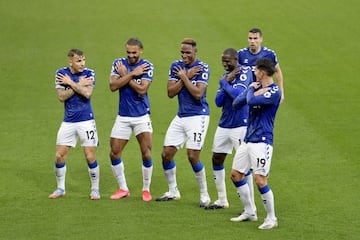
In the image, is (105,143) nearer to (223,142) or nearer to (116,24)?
(223,142)

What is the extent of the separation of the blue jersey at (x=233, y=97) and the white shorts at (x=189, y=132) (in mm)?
428

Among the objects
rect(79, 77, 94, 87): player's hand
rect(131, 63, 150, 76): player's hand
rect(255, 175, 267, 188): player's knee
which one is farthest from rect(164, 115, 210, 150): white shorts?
rect(255, 175, 267, 188): player's knee

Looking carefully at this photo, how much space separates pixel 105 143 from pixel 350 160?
5.03 m

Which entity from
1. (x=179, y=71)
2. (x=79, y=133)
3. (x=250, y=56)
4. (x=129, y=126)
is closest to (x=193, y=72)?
(x=179, y=71)

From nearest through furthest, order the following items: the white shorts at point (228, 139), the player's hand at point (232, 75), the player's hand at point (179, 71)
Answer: the player's hand at point (232, 75), the white shorts at point (228, 139), the player's hand at point (179, 71)

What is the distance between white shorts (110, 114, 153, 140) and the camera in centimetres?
1525

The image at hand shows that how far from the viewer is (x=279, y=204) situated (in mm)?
14945

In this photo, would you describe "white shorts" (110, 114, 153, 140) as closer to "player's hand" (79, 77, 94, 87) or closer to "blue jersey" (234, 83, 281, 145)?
"player's hand" (79, 77, 94, 87)

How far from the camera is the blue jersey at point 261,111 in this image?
43.1 ft

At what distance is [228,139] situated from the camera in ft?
47.8

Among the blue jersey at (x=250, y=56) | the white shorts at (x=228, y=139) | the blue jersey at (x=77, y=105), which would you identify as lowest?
the white shorts at (x=228, y=139)

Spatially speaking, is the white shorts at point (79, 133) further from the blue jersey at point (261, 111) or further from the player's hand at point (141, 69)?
the blue jersey at point (261, 111)

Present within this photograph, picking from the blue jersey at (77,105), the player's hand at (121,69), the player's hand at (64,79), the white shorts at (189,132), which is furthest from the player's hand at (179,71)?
the player's hand at (64,79)

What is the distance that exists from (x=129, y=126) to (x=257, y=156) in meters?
2.80
